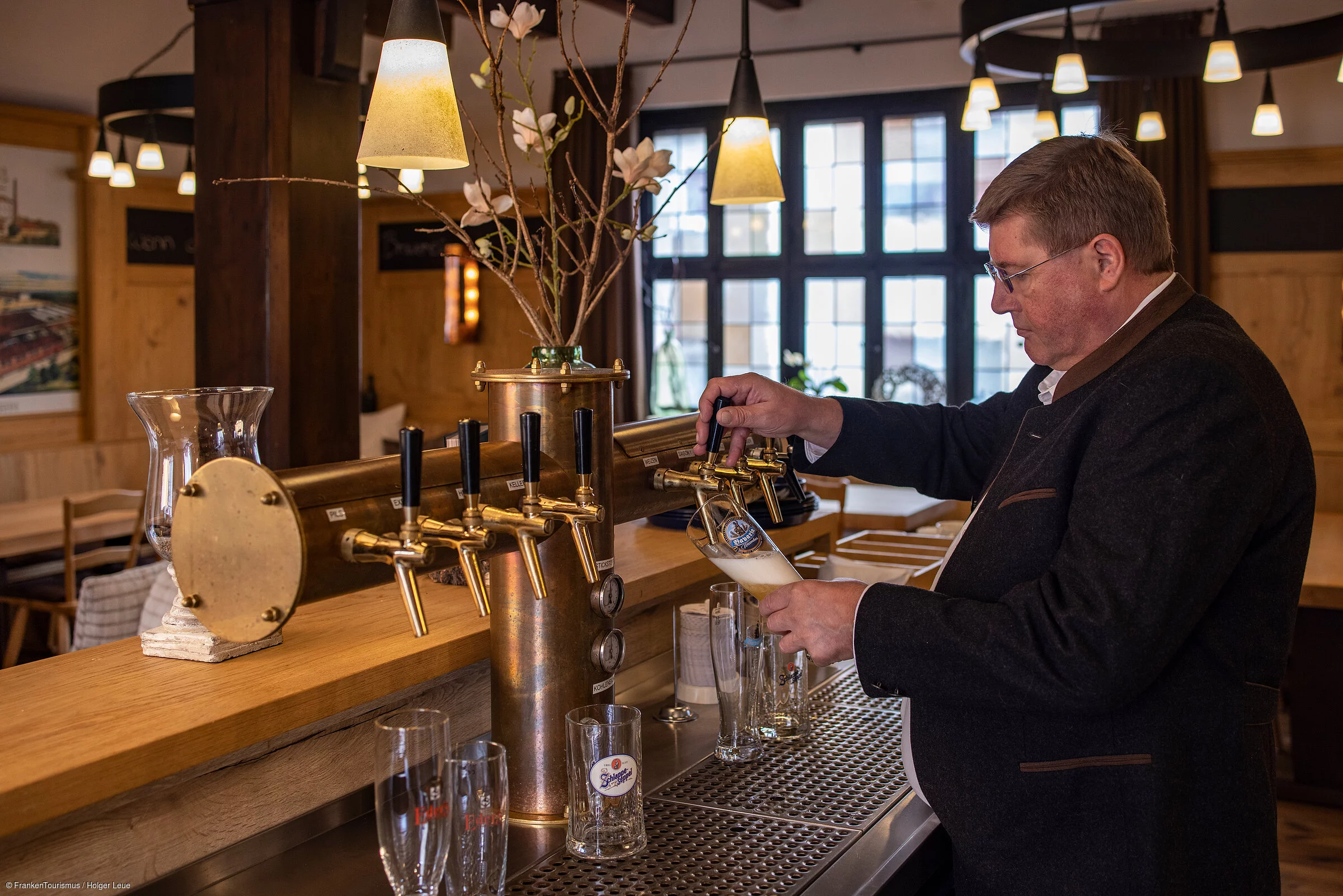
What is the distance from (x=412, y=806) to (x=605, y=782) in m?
0.30

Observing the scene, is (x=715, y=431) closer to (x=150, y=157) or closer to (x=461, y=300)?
(x=150, y=157)

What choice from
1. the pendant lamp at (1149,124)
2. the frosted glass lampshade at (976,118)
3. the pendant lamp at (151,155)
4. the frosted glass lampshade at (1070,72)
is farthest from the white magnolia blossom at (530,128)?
the pendant lamp at (151,155)

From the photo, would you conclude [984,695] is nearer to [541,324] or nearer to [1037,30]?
[541,324]

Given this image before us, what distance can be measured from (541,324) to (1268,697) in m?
1.00

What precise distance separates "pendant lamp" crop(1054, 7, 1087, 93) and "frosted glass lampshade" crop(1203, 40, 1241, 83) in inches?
20.0

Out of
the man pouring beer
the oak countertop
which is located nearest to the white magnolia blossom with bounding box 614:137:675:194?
the man pouring beer

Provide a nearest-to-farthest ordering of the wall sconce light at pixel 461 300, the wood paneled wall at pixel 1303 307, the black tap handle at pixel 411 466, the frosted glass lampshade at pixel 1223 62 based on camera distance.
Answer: the black tap handle at pixel 411 466
the frosted glass lampshade at pixel 1223 62
the wood paneled wall at pixel 1303 307
the wall sconce light at pixel 461 300

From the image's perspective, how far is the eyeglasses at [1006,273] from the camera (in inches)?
57.6

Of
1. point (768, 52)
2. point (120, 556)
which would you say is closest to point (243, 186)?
point (120, 556)

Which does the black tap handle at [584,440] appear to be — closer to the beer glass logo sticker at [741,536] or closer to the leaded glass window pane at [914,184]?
the beer glass logo sticker at [741,536]

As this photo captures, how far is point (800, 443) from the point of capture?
198 cm

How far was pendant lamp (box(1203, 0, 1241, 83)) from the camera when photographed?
14.4ft

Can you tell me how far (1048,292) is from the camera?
1491mm

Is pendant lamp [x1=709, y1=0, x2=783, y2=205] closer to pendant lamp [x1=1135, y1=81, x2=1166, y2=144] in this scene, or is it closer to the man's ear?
the man's ear
